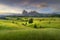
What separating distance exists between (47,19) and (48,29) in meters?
0.37

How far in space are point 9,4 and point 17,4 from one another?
25 cm

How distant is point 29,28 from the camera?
3732 millimetres

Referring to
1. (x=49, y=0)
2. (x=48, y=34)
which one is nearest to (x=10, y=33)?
(x=48, y=34)

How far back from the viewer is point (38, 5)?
394 cm

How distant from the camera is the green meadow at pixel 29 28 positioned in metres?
3.48

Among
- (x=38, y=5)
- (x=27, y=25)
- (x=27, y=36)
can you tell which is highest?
(x=38, y=5)

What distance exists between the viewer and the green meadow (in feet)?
11.4

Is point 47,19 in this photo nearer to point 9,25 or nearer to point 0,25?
point 9,25

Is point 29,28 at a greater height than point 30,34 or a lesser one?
greater

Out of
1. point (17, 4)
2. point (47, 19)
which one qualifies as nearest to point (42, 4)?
point (47, 19)

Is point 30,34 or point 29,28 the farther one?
point 29,28

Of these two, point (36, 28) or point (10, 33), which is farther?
point (36, 28)

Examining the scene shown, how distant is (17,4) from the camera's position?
154 inches

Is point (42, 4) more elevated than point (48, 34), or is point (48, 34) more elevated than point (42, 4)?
point (42, 4)
